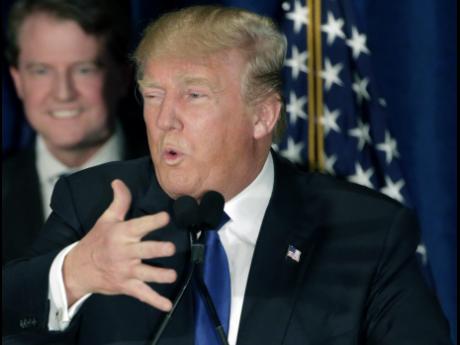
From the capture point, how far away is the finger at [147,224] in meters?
1.70

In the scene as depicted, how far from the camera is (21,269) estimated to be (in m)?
2.10

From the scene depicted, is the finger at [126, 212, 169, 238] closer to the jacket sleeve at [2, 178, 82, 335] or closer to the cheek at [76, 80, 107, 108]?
the jacket sleeve at [2, 178, 82, 335]

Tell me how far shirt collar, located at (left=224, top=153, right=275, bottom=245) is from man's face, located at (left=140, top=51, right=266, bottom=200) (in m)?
0.04

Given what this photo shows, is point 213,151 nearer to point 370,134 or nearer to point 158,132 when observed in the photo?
point 158,132

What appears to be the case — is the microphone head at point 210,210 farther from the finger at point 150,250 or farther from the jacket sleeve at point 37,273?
the jacket sleeve at point 37,273

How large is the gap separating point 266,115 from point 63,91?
3.61 feet

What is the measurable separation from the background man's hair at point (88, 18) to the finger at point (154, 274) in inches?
63.2

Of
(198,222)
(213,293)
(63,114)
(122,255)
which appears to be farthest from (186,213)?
(63,114)

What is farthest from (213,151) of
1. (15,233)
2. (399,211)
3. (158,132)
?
(15,233)

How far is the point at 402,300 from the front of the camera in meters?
2.07

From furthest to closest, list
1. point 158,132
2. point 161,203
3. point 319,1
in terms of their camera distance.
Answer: point 319,1
point 161,203
point 158,132

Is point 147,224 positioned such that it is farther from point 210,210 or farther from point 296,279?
point 296,279

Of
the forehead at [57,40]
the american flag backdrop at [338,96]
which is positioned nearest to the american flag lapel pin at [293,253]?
the american flag backdrop at [338,96]

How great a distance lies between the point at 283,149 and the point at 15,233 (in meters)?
0.99
